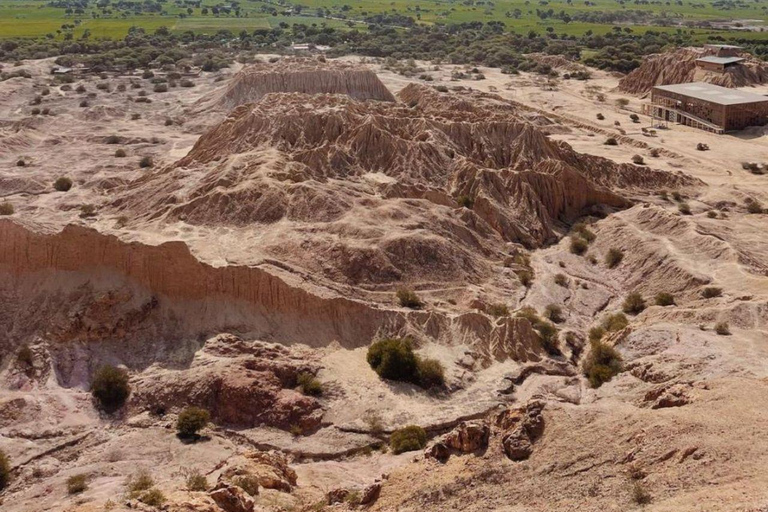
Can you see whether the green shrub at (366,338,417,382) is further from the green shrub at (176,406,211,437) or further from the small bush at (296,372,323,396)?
the green shrub at (176,406,211,437)

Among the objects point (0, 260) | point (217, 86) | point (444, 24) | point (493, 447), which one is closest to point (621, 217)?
point (493, 447)

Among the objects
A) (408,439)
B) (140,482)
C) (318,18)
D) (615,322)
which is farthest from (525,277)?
(318,18)

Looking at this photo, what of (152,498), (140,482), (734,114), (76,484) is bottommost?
(76,484)

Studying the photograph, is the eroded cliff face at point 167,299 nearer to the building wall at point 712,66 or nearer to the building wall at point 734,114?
the building wall at point 734,114

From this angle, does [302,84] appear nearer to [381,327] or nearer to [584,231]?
[584,231]

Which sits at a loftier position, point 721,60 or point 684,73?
point 721,60

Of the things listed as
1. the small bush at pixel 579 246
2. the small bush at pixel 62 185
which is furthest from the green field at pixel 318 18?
the small bush at pixel 579 246
